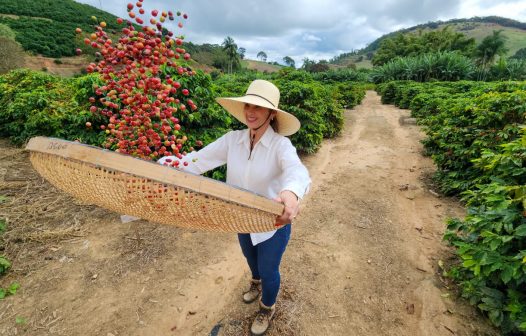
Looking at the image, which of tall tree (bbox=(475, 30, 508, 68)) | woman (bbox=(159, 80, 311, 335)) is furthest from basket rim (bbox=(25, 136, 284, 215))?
tall tree (bbox=(475, 30, 508, 68))

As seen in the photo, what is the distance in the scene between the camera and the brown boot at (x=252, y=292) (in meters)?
3.45

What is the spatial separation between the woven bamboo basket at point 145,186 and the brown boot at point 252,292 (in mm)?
2348

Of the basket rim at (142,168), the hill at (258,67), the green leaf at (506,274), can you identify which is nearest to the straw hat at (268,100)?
the basket rim at (142,168)

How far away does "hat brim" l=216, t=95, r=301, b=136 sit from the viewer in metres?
2.11

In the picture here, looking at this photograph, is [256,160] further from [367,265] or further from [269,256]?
[367,265]

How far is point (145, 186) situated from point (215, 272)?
314cm

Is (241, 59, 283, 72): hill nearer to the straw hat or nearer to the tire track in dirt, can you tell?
the tire track in dirt

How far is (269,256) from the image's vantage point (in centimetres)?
246

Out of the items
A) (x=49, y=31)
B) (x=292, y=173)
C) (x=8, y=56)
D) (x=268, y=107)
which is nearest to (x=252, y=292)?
(x=292, y=173)

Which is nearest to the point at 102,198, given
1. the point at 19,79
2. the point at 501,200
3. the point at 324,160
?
the point at 501,200

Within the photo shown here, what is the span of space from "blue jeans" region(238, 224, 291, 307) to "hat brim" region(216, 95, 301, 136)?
2.85 feet

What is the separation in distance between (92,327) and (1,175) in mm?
5309

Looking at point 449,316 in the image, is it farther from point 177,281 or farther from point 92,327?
point 92,327

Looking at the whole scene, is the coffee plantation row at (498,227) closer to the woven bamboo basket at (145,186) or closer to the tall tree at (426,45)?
the woven bamboo basket at (145,186)
